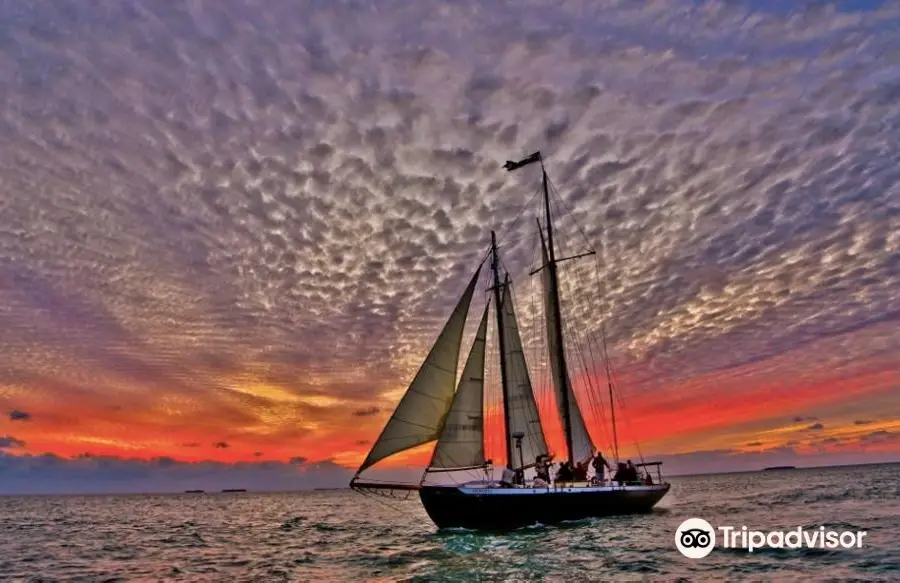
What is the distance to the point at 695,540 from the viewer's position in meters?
35.9

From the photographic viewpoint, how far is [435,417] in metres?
42.2

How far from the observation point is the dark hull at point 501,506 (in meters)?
39.5

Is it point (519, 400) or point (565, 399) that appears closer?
point (519, 400)

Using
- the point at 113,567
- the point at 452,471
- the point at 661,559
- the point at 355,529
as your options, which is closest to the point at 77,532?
the point at 355,529

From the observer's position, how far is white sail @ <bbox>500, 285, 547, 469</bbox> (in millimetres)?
45987

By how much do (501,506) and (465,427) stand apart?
18.8 ft

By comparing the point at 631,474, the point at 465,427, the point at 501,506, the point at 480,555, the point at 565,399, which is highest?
the point at 565,399

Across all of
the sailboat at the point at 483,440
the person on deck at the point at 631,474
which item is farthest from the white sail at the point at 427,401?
the person on deck at the point at 631,474

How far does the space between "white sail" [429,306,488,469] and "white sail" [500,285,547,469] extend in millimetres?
3352

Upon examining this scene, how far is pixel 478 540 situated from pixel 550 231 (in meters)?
27.6

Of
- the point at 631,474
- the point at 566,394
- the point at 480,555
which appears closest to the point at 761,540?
the point at 631,474

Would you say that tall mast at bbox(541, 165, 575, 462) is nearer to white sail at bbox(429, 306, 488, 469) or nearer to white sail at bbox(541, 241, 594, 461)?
white sail at bbox(541, 241, 594, 461)

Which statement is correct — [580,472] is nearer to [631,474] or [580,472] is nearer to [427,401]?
[631,474]

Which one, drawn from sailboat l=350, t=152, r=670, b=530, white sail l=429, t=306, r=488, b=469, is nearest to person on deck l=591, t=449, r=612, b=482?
sailboat l=350, t=152, r=670, b=530
